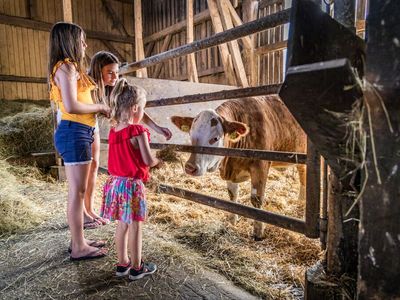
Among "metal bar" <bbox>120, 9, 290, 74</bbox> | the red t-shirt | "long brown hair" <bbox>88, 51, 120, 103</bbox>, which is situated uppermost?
"metal bar" <bbox>120, 9, 290, 74</bbox>

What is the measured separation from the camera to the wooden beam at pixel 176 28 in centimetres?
976

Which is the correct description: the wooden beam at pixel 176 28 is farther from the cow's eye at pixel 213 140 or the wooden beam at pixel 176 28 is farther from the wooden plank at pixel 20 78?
the cow's eye at pixel 213 140

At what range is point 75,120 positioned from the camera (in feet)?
6.34

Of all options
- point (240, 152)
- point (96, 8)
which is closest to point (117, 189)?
point (240, 152)

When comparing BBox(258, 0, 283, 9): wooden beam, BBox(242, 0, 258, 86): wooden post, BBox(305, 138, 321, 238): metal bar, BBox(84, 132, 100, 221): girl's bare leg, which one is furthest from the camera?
BBox(258, 0, 283, 9): wooden beam

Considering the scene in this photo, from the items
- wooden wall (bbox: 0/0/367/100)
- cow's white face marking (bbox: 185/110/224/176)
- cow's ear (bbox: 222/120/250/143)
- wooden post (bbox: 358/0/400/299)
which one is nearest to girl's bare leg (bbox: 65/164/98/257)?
cow's white face marking (bbox: 185/110/224/176)

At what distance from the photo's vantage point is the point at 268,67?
25.7 ft

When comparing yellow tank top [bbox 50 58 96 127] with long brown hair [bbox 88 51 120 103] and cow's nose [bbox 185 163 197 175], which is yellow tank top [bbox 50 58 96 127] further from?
cow's nose [bbox 185 163 197 175]

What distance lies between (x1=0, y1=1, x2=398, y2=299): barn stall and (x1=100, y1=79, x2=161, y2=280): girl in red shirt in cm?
29

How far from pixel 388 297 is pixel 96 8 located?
45.0ft

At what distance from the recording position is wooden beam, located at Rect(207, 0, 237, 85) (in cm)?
682

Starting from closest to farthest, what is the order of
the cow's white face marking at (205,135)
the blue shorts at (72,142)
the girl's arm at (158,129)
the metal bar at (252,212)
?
the metal bar at (252,212) < the blue shorts at (72,142) < the girl's arm at (158,129) < the cow's white face marking at (205,135)

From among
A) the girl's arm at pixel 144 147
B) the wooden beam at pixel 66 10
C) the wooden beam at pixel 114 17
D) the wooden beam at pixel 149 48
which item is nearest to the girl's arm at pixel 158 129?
the girl's arm at pixel 144 147

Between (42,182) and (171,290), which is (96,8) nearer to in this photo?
(42,182)
